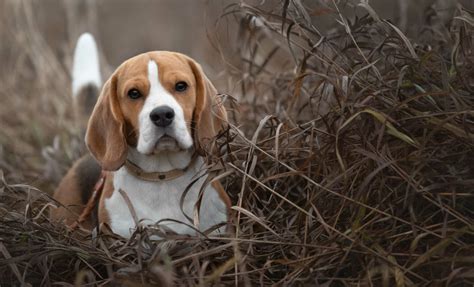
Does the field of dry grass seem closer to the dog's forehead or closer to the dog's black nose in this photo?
the dog's black nose

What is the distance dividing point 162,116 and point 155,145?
0.16 meters

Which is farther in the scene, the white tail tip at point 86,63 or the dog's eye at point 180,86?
the white tail tip at point 86,63

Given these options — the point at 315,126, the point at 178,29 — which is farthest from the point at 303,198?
the point at 178,29

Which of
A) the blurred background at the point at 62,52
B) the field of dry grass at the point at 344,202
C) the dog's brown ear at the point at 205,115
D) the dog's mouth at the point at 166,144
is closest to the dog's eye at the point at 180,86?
the dog's brown ear at the point at 205,115

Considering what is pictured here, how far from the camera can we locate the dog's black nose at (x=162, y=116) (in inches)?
139

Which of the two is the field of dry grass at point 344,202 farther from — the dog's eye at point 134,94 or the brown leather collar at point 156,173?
the dog's eye at point 134,94

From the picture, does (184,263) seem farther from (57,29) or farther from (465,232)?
(57,29)

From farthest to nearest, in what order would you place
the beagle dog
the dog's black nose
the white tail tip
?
1. the white tail tip
2. the beagle dog
3. the dog's black nose

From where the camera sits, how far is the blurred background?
495 centimetres

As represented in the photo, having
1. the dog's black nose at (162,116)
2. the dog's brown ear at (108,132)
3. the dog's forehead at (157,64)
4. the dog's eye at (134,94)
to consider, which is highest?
the dog's forehead at (157,64)

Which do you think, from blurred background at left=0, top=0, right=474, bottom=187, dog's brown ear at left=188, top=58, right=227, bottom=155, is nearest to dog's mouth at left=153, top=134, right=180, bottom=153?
dog's brown ear at left=188, top=58, right=227, bottom=155

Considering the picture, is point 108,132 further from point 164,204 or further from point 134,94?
point 164,204

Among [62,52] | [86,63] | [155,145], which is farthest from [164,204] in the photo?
[62,52]

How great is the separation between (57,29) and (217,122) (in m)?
6.64
